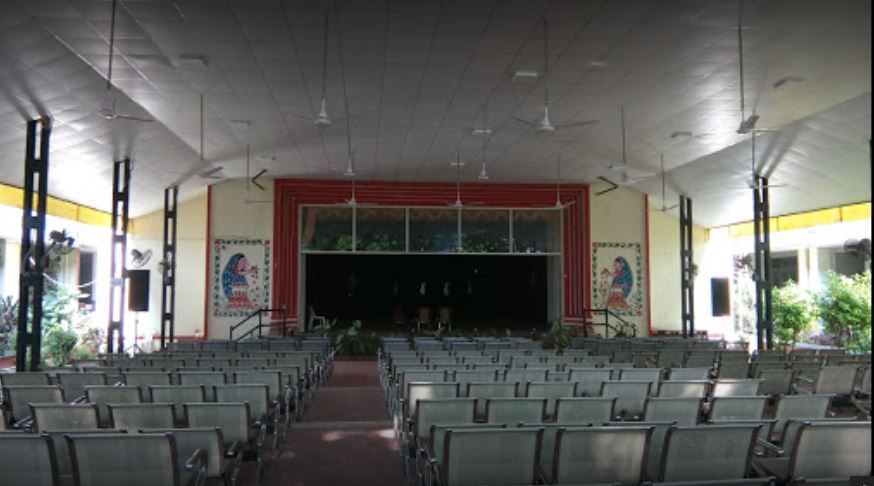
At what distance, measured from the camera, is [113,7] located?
5.73 m

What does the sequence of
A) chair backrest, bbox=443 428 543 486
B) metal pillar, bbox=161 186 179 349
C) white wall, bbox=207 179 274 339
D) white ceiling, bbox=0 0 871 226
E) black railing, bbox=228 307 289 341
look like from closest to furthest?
chair backrest, bbox=443 428 543 486 < white ceiling, bbox=0 0 871 226 < metal pillar, bbox=161 186 179 349 < black railing, bbox=228 307 289 341 < white wall, bbox=207 179 274 339

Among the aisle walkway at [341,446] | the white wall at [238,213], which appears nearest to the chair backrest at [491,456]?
the aisle walkway at [341,446]

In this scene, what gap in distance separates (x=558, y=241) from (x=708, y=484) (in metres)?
15.3

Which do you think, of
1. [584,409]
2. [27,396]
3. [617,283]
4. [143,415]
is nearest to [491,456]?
[584,409]

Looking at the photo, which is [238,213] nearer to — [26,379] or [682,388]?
[26,379]

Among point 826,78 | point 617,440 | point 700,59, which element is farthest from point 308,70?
point 826,78

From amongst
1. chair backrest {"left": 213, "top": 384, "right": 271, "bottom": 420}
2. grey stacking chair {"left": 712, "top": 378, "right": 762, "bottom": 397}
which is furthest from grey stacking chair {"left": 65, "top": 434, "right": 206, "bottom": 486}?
grey stacking chair {"left": 712, "top": 378, "right": 762, "bottom": 397}

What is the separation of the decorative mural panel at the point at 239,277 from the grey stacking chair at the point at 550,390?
1225 cm

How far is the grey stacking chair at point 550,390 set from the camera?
4859mm

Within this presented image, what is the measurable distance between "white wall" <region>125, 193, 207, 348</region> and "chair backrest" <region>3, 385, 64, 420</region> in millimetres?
11570

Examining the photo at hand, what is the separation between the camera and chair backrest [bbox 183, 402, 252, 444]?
403cm

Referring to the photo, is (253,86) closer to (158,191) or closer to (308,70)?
(308,70)

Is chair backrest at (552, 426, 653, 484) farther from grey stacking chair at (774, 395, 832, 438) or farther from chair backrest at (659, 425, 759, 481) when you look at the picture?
grey stacking chair at (774, 395, 832, 438)

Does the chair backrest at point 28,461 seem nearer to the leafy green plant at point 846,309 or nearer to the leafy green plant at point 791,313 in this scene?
the leafy green plant at point 846,309
